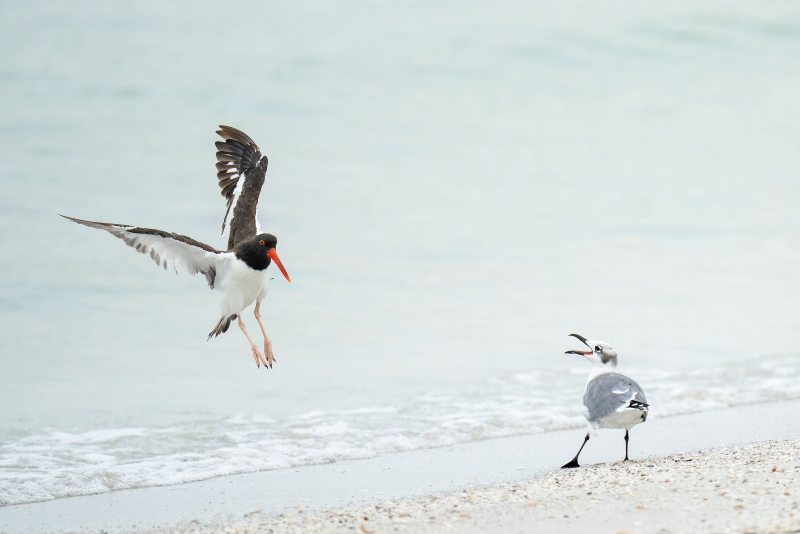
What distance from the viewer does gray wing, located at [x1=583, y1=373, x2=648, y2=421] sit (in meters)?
6.87

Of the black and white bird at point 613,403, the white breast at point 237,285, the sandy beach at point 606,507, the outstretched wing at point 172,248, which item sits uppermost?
the outstretched wing at point 172,248

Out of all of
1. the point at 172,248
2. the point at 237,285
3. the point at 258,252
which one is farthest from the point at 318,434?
the point at 172,248

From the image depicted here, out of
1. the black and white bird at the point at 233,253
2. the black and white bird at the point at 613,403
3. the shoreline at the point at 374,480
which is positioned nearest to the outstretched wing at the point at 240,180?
the black and white bird at the point at 233,253

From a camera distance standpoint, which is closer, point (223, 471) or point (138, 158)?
point (223, 471)

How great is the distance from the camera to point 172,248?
328 inches

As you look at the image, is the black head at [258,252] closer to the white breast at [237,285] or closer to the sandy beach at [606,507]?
the white breast at [237,285]

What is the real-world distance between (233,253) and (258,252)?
0.79ft

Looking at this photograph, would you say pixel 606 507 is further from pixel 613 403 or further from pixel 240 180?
pixel 240 180

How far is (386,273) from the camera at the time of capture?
19.2 meters

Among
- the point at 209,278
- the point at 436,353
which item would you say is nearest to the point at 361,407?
the point at 209,278

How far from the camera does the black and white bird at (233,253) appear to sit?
8086 millimetres

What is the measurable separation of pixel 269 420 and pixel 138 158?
21581mm

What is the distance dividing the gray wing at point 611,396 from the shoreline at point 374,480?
1.32 ft

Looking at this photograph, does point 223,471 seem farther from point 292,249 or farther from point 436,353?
point 292,249
